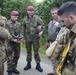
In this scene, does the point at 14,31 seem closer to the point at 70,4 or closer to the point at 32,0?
the point at 70,4

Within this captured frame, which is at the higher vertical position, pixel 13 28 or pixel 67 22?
pixel 67 22

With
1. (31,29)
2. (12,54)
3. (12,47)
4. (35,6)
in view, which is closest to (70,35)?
(12,47)

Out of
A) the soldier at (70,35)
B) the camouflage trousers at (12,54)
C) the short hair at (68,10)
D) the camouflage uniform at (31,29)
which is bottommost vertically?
the camouflage trousers at (12,54)

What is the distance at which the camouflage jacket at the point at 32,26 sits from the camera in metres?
7.83

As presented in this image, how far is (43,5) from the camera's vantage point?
12484 mm

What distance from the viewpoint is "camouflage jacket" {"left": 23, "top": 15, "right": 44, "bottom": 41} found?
783 cm

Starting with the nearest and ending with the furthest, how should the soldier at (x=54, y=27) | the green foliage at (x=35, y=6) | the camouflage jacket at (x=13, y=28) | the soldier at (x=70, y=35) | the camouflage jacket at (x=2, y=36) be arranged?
the soldier at (x=70, y=35) → the camouflage jacket at (x=2, y=36) → the soldier at (x=54, y=27) → the camouflage jacket at (x=13, y=28) → the green foliage at (x=35, y=6)

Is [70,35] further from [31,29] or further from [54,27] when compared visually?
[31,29]

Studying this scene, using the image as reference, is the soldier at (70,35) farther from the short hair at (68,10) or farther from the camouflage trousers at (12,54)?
the camouflage trousers at (12,54)

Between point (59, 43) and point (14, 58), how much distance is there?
13.0 feet

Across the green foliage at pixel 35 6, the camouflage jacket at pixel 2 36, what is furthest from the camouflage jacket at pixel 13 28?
the green foliage at pixel 35 6

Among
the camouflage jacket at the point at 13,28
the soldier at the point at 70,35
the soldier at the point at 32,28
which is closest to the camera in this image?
the soldier at the point at 70,35

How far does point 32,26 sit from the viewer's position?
783 cm

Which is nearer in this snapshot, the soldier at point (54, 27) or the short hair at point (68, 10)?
the short hair at point (68, 10)
